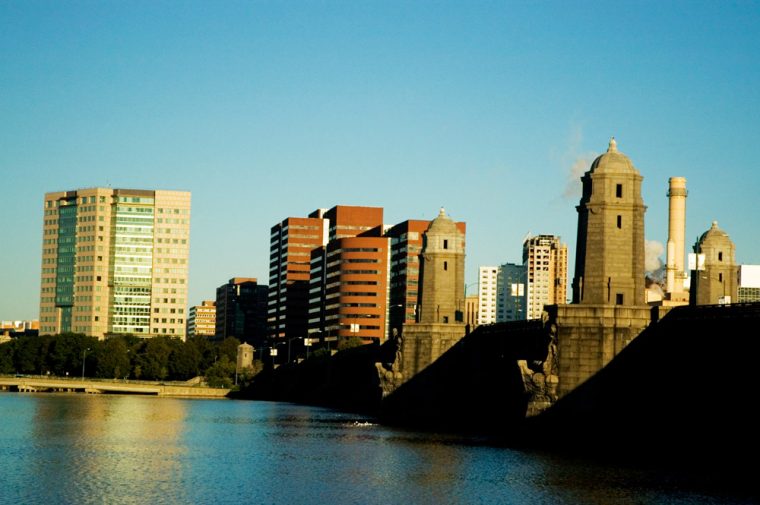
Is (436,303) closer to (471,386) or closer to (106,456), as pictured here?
(471,386)

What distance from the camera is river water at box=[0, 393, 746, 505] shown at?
68.4m

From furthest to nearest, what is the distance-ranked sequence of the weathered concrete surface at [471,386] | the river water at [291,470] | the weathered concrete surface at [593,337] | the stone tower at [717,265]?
the stone tower at [717,265] → the weathered concrete surface at [471,386] → the weathered concrete surface at [593,337] → the river water at [291,470]

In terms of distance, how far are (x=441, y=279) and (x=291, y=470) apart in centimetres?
7548

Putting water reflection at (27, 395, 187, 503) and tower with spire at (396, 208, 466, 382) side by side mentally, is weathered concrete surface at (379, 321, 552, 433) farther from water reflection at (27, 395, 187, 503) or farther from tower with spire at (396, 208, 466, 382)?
water reflection at (27, 395, 187, 503)

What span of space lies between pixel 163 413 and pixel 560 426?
7094 cm

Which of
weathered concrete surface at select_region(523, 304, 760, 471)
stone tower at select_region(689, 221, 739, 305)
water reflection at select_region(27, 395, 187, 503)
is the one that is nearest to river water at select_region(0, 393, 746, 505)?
water reflection at select_region(27, 395, 187, 503)

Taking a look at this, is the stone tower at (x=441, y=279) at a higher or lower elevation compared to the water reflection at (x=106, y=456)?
higher

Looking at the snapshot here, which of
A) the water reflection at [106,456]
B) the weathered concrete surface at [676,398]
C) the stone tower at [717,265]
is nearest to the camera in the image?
the water reflection at [106,456]

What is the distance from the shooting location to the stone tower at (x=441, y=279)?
156 meters

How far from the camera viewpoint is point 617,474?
7694cm

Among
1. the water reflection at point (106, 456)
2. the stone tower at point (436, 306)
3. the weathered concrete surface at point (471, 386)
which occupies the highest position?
the stone tower at point (436, 306)

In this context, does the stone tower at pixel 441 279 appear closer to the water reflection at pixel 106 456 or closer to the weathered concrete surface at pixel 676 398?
the water reflection at pixel 106 456

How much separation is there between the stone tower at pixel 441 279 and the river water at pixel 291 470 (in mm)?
31047

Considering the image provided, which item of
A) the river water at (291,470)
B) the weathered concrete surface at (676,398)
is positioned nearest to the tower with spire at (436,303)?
the river water at (291,470)
